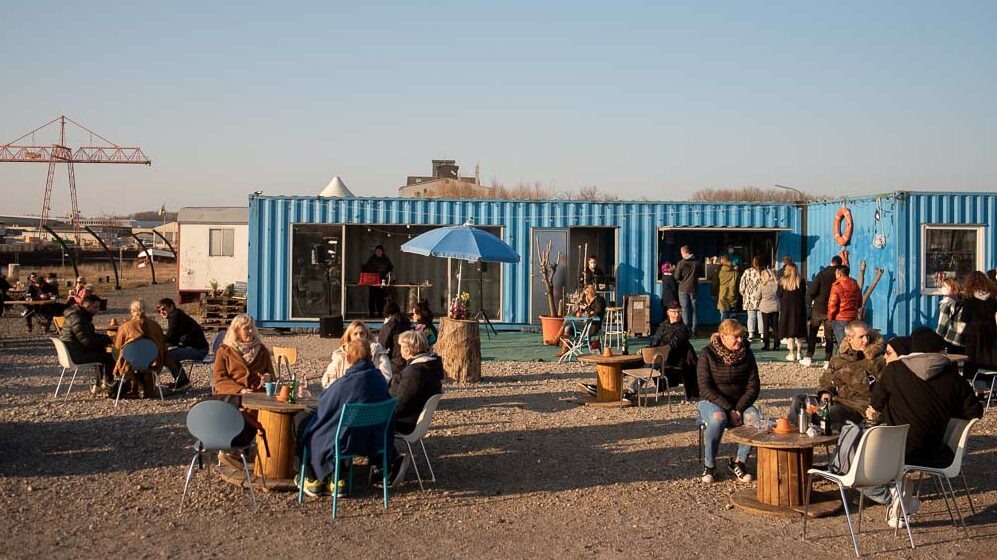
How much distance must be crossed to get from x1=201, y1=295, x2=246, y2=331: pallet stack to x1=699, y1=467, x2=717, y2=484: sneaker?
1230 cm

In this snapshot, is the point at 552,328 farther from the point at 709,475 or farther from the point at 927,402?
the point at 927,402

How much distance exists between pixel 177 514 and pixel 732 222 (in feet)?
41.5

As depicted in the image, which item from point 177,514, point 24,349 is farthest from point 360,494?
point 24,349

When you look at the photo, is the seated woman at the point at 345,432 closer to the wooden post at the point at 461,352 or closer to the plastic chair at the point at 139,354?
the plastic chair at the point at 139,354

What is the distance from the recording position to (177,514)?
5.61 m

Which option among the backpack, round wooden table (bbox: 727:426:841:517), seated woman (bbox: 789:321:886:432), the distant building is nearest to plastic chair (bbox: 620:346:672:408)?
seated woman (bbox: 789:321:886:432)

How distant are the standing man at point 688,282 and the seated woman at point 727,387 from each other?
336 inches

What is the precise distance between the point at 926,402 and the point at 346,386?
11.0 ft

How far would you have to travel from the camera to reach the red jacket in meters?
11.6

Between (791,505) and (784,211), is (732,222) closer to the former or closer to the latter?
(784,211)

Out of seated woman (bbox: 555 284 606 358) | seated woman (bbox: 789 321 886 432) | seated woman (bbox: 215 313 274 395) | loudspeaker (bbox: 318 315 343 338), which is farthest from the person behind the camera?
loudspeaker (bbox: 318 315 343 338)

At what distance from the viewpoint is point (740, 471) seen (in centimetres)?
655

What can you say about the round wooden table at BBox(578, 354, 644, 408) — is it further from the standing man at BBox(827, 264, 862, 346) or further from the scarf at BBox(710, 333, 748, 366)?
the standing man at BBox(827, 264, 862, 346)

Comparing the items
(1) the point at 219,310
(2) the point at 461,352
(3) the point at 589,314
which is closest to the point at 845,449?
(2) the point at 461,352
